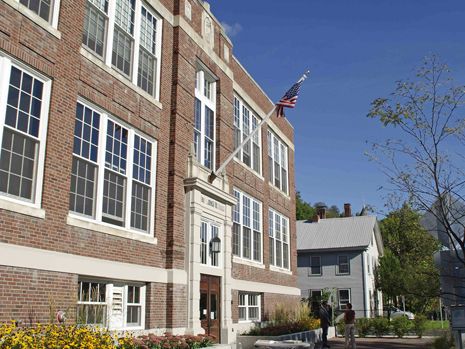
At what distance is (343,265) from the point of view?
42.4 m

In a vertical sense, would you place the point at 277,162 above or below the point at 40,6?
above

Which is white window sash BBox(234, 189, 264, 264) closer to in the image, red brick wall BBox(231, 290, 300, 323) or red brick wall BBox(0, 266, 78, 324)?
red brick wall BBox(231, 290, 300, 323)

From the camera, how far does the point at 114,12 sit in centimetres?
1430

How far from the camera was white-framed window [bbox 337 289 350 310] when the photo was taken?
4175 centimetres

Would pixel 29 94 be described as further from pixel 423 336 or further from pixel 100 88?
pixel 423 336

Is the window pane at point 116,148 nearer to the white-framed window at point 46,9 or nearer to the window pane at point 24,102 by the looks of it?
the window pane at point 24,102

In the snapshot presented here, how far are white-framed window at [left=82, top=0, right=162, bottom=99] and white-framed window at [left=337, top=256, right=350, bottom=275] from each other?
97.9 ft

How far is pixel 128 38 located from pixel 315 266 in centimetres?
3198

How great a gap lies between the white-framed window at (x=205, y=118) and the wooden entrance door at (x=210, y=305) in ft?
13.4

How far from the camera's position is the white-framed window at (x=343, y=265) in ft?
138

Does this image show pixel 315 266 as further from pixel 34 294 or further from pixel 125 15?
pixel 34 294

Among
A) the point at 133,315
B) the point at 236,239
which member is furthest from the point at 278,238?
the point at 133,315

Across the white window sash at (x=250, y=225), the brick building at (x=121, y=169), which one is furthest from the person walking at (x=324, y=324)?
the white window sash at (x=250, y=225)

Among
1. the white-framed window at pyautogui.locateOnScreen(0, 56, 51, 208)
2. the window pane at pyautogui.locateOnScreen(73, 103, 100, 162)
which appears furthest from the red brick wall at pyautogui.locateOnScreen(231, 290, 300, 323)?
the white-framed window at pyautogui.locateOnScreen(0, 56, 51, 208)
